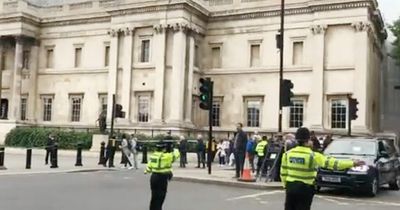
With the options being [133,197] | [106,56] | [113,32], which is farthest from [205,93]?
[106,56]

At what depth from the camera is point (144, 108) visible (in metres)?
40.3

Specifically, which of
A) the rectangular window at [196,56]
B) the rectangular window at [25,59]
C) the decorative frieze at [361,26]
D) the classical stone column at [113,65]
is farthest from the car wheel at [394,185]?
→ the rectangular window at [25,59]

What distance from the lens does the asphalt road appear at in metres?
12.2

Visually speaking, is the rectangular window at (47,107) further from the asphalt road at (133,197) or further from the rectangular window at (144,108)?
the asphalt road at (133,197)

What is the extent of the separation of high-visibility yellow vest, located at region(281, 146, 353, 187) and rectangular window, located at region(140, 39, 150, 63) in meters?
33.3

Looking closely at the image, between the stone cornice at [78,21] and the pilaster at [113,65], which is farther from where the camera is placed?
the stone cornice at [78,21]

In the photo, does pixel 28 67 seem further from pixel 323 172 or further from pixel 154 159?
pixel 154 159

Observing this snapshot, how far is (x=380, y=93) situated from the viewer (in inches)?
1836

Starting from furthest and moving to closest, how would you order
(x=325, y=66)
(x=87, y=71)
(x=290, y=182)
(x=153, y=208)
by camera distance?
(x=87, y=71) → (x=325, y=66) → (x=153, y=208) → (x=290, y=182)

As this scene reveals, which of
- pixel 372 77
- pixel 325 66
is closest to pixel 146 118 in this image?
pixel 325 66

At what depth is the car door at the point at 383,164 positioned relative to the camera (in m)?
15.9

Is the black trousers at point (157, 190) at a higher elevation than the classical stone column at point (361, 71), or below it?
Result: below

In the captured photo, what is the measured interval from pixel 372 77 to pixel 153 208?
32416mm

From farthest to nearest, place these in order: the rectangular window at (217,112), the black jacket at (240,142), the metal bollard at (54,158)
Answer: the rectangular window at (217,112)
the metal bollard at (54,158)
the black jacket at (240,142)
